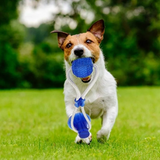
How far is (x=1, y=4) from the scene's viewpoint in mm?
24641

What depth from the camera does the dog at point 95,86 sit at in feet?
15.1

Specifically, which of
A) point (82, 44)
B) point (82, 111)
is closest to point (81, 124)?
point (82, 111)

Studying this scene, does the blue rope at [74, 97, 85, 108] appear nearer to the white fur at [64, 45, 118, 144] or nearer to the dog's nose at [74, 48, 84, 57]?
the white fur at [64, 45, 118, 144]

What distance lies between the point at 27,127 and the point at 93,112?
8.28 feet

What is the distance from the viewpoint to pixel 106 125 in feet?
15.4

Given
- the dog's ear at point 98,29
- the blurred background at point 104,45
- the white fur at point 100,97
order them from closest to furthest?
the white fur at point 100,97, the dog's ear at point 98,29, the blurred background at point 104,45

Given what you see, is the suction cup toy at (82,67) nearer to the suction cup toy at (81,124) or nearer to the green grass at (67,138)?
the suction cup toy at (81,124)

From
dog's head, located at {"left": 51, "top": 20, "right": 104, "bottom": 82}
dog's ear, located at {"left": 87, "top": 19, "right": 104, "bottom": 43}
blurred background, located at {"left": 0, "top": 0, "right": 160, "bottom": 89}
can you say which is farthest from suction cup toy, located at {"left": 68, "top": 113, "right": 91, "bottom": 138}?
blurred background, located at {"left": 0, "top": 0, "right": 160, "bottom": 89}

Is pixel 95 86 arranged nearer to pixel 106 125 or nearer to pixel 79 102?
pixel 79 102

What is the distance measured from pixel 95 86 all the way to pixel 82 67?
0.67 metres

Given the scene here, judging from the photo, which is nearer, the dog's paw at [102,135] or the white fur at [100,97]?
A: the dog's paw at [102,135]

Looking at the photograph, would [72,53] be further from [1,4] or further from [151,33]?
[151,33]

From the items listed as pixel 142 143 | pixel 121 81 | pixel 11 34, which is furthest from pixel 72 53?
pixel 11 34

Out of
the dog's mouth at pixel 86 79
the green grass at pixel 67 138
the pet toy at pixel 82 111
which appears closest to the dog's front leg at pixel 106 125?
the green grass at pixel 67 138
